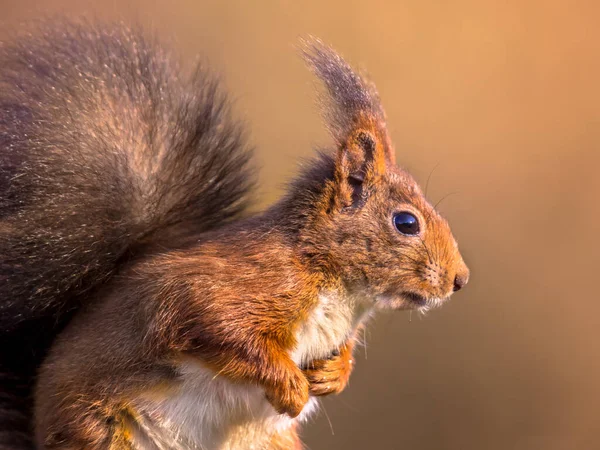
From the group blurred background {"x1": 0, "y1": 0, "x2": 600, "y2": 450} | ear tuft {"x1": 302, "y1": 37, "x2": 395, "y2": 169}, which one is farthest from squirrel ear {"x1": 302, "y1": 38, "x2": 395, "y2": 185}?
blurred background {"x1": 0, "y1": 0, "x2": 600, "y2": 450}

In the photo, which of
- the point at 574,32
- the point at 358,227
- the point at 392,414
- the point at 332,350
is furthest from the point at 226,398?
the point at 574,32

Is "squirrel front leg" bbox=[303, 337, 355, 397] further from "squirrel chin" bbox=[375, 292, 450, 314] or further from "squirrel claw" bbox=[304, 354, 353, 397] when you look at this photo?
"squirrel chin" bbox=[375, 292, 450, 314]

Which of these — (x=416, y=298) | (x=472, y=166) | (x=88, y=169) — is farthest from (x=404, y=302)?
(x=472, y=166)

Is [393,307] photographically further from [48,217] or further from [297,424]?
[48,217]

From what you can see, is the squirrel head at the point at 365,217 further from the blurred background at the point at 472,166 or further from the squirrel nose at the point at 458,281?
the blurred background at the point at 472,166

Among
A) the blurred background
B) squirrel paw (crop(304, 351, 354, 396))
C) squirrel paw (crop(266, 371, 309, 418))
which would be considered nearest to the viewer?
squirrel paw (crop(266, 371, 309, 418))

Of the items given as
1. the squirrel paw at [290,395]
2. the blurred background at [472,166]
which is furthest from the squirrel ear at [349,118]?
the blurred background at [472,166]
